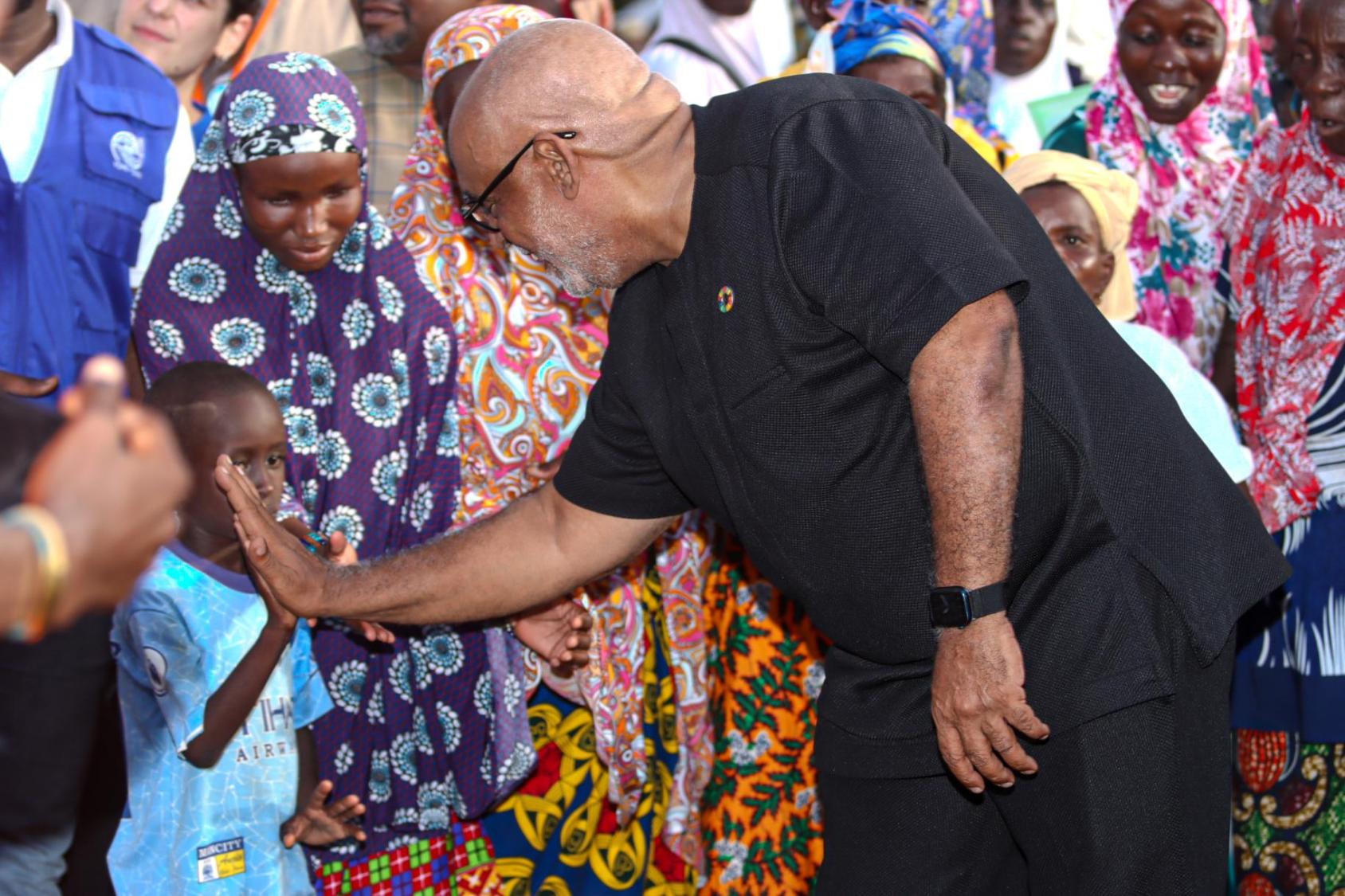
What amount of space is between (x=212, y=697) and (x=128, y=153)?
136cm

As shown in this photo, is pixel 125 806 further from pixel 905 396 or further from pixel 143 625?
pixel 905 396

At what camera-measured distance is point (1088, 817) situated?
2.40 m

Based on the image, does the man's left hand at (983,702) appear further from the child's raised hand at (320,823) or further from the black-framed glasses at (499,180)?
the child's raised hand at (320,823)

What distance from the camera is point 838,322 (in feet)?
7.68

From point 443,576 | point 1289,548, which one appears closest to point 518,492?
point 443,576

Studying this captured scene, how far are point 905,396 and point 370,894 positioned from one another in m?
1.98

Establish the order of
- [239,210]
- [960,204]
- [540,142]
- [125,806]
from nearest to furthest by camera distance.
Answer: [960,204] → [540,142] → [125,806] → [239,210]

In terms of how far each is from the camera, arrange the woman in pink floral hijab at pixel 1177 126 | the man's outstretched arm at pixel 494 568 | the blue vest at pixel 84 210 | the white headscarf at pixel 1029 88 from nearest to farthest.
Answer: the man's outstretched arm at pixel 494 568
the blue vest at pixel 84 210
the woman in pink floral hijab at pixel 1177 126
the white headscarf at pixel 1029 88

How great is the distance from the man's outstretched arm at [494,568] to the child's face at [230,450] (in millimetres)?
216

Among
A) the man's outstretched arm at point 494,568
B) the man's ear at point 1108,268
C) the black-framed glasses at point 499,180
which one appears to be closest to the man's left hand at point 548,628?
the man's outstretched arm at point 494,568

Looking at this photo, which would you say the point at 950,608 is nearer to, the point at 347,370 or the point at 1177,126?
the point at 347,370

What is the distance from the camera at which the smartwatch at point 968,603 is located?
7.47 feet

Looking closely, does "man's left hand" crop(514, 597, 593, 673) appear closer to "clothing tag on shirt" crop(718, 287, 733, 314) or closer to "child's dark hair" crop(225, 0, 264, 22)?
"clothing tag on shirt" crop(718, 287, 733, 314)

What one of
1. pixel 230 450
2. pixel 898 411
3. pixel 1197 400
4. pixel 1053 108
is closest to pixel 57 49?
pixel 230 450
